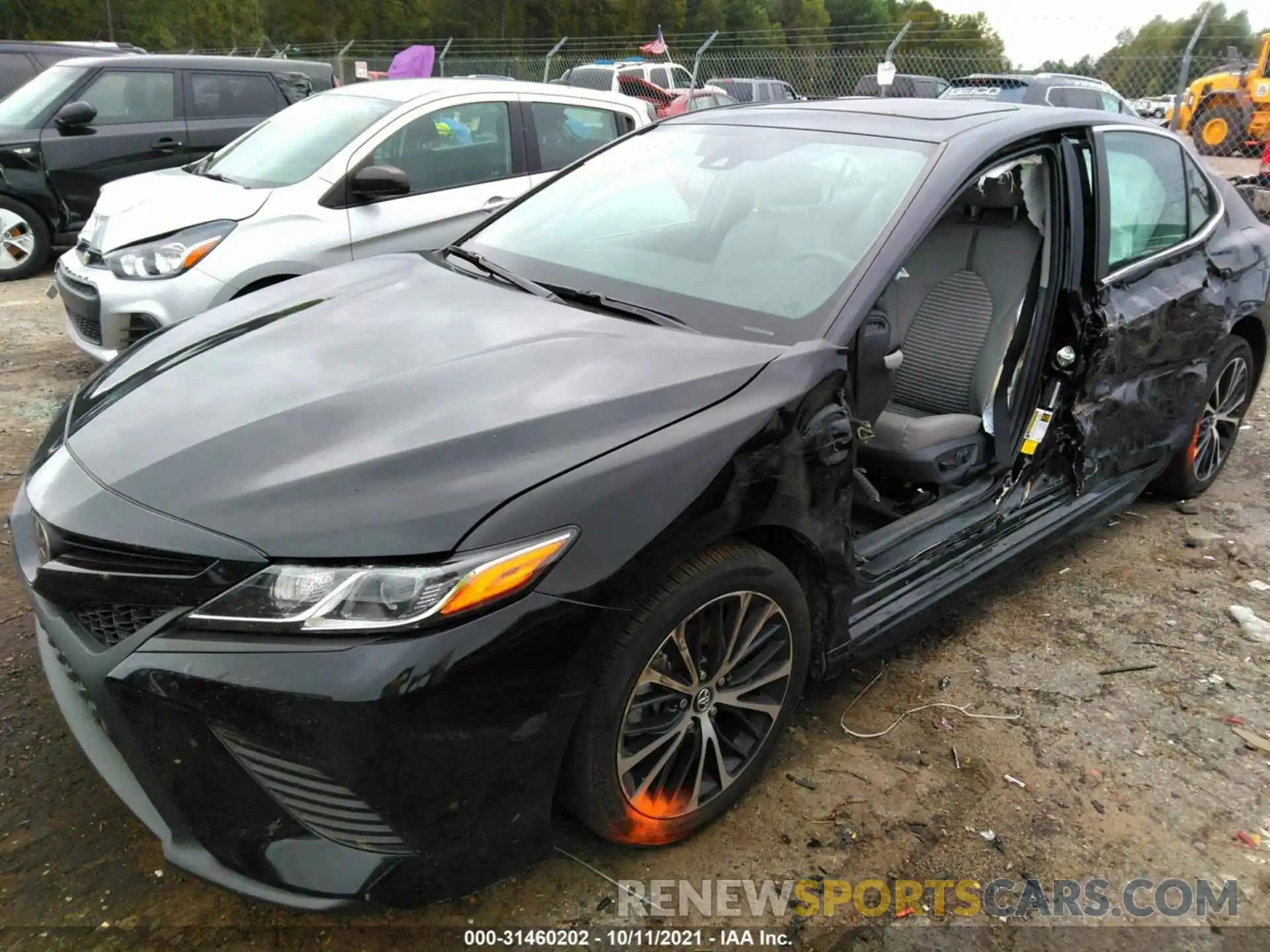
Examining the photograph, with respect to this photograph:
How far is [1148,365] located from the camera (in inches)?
131

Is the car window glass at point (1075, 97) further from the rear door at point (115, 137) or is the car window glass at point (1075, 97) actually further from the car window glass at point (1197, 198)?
the rear door at point (115, 137)

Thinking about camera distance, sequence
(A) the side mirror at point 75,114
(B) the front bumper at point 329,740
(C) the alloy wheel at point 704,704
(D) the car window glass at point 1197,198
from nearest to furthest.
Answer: (B) the front bumper at point 329,740 < (C) the alloy wheel at point 704,704 < (D) the car window glass at point 1197,198 < (A) the side mirror at point 75,114

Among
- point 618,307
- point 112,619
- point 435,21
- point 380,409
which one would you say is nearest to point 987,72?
point 618,307

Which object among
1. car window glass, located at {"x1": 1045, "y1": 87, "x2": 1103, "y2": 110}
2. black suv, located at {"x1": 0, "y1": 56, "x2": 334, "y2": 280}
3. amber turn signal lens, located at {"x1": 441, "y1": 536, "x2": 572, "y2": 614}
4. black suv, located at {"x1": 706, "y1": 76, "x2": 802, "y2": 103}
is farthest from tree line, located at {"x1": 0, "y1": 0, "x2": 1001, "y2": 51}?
amber turn signal lens, located at {"x1": 441, "y1": 536, "x2": 572, "y2": 614}

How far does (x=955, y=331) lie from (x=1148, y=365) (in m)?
0.71

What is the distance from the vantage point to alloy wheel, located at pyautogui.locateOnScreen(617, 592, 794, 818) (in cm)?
198

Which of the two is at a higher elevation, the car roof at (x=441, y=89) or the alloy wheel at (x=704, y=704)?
the car roof at (x=441, y=89)

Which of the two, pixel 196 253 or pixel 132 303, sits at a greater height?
pixel 196 253

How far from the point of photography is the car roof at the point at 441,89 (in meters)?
5.39

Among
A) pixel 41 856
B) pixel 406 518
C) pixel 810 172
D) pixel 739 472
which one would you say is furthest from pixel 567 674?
pixel 810 172

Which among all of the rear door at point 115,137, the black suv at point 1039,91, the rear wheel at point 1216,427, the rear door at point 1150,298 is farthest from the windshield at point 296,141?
the black suv at point 1039,91

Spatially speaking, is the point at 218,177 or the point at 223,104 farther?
the point at 223,104

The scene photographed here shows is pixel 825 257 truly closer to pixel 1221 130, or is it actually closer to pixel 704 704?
pixel 704 704

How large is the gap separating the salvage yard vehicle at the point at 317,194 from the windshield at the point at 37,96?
279 centimetres
